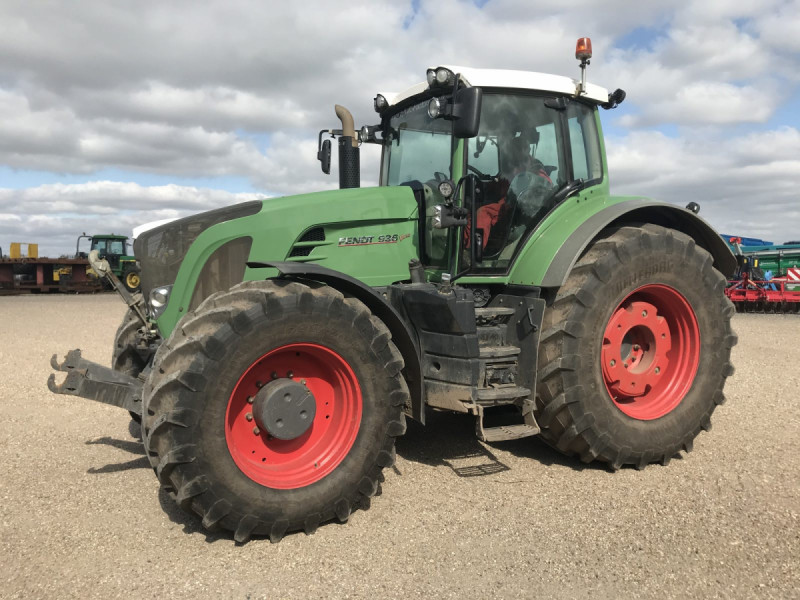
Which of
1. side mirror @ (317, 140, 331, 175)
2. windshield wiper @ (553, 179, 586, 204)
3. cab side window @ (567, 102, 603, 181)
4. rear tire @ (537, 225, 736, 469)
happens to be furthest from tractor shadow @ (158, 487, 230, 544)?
cab side window @ (567, 102, 603, 181)

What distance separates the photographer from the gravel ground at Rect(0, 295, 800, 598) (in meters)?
2.97

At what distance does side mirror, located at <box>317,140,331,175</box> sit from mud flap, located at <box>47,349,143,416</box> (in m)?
2.43

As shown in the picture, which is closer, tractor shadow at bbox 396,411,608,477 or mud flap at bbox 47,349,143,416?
mud flap at bbox 47,349,143,416

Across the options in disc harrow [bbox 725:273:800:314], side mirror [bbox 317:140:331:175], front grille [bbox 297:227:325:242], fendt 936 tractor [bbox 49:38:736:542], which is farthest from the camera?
disc harrow [bbox 725:273:800:314]

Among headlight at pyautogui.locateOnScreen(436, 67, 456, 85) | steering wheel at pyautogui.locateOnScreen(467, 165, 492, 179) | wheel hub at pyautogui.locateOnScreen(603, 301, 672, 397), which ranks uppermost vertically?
headlight at pyautogui.locateOnScreen(436, 67, 456, 85)

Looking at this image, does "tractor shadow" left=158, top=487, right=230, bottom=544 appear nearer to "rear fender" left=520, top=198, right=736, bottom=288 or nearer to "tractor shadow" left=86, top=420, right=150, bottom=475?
"tractor shadow" left=86, top=420, right=150, bottom=475

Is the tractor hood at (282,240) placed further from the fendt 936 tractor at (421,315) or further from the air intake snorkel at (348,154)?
the air intake snorkel at (348,154)

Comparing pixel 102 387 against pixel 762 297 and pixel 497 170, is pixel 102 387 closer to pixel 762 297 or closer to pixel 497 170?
pixel 497 170

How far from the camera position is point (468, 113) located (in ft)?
13.1

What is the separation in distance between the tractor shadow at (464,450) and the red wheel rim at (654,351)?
591 millimetres

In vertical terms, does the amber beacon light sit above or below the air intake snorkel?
above

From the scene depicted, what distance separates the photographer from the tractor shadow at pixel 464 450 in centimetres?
457

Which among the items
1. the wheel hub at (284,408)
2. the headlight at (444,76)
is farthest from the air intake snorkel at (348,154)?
the wheel hub at (284,408)

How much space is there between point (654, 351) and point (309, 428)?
272 centimetres
